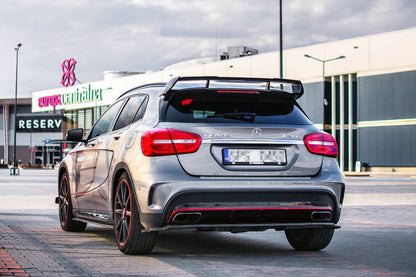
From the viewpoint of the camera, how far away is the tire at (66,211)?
30.4 ft

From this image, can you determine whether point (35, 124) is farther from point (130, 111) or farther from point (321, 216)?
point (321, 216)

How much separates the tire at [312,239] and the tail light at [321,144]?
92 cm

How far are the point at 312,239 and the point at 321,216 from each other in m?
0.77

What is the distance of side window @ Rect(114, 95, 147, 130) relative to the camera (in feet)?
25.1

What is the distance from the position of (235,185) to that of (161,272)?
3.32 ft

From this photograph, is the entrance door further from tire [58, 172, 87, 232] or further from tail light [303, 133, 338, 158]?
tail light [303, 133, 338, 158]

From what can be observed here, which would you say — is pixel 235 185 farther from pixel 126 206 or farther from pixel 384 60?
pixel 384 60

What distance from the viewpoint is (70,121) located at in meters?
104

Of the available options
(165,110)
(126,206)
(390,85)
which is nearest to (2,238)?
(126,206)

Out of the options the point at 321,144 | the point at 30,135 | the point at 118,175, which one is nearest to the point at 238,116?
the point at 321,144

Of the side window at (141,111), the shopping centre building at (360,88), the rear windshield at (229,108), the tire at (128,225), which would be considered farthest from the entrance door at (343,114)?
the tire at (128,225)

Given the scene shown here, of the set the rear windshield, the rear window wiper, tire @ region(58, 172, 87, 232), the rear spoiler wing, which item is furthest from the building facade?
the rear window wiper

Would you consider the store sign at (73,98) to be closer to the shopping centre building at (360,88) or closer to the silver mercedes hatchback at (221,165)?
the shopping centre building at (360,88)

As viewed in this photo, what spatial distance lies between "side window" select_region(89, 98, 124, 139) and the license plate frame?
2.16 metres
